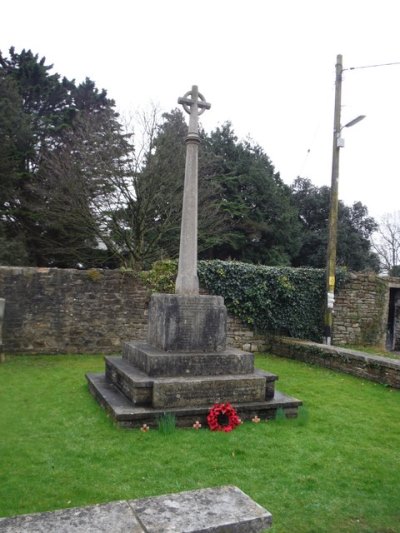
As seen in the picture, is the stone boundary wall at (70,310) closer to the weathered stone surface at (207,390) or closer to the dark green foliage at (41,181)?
the weathered stone surface at (207,390)

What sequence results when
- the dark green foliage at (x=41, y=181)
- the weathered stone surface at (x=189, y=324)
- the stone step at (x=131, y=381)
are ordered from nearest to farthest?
the stone step at (x=131, y=381), the weathered stone surface at (x=189, y=324), the dark green foliage at (x=41, y=181)

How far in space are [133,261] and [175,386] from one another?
11.6 meters

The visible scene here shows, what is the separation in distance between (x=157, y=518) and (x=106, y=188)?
51.9 ft

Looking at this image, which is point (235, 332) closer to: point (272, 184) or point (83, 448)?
point (83, 448)

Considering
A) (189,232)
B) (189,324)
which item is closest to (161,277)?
(189,232)

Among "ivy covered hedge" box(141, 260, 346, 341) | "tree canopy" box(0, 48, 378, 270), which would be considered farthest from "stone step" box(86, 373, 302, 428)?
"tree canopy" box(0, 48, 378, 270)

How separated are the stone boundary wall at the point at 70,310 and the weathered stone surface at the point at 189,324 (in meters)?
4.47

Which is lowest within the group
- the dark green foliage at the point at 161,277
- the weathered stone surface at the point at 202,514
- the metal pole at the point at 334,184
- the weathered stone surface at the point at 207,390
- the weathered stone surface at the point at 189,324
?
the weathered stone surface at the point at 207,390

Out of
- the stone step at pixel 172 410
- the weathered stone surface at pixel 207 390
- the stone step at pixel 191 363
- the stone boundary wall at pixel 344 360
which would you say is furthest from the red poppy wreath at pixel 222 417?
the stone boundary wall at pixel 344 360

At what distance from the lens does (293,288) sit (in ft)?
40.3

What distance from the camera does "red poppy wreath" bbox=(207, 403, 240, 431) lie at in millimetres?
5184

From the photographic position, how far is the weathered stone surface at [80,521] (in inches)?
60.0

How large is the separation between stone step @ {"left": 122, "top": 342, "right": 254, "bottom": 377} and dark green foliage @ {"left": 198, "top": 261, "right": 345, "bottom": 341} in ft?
17.3

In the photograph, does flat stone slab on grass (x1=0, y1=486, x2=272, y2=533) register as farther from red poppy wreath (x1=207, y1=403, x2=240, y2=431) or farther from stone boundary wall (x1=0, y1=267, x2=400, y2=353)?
stone boundary wall (x1=0, y1=267, x2=400, y2=353)
